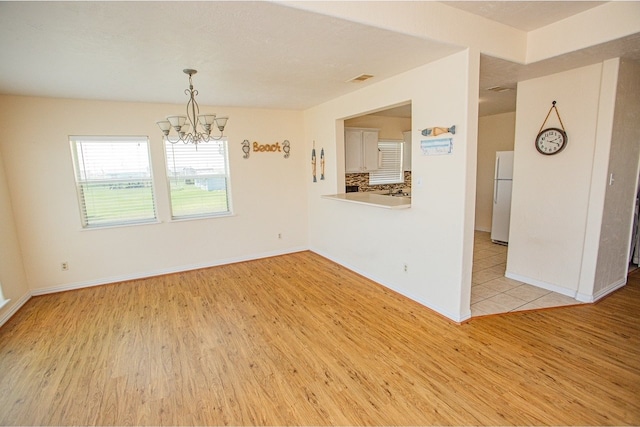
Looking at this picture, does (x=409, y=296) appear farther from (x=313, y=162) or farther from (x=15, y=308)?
(x=15, y=308)

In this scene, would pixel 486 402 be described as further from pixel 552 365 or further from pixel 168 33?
pixel 168 33

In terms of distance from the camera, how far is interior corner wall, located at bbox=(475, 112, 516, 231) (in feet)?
19.5

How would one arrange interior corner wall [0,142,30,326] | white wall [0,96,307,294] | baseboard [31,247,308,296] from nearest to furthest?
1. interior corner wall [0,142,30,326]
2. white wall [0,96,307,294]
3. baseboard [31,247,308,296]

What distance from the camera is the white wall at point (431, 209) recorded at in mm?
2768

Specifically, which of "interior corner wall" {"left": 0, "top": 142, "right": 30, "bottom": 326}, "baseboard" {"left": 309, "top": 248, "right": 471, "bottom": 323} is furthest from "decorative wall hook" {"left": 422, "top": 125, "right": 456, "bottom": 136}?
"interior corner wall" {"left": 0, "top": 142, "right": 30, "bottom": 326}

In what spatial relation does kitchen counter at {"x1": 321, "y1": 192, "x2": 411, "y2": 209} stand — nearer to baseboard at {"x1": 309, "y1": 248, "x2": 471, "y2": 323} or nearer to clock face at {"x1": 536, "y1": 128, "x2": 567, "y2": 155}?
baseboard at {"x1": 309, "y1": 248, "x2": 471, "y2": 323}

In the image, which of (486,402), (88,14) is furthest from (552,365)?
(88,14)

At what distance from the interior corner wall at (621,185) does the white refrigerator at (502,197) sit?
180 centimetres

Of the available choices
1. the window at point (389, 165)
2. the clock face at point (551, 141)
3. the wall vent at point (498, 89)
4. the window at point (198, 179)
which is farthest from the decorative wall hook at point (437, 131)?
the window at point (198, 179)

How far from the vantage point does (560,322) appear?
9.62 ft

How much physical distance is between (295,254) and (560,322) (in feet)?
12.3

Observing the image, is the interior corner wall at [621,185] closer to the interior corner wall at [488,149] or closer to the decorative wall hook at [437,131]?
the decorative wall hook at [437,131]

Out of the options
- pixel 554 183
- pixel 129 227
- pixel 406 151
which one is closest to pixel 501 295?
pixel 554 183

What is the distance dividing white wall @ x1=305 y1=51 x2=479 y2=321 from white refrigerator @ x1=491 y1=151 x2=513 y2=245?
2837mm
